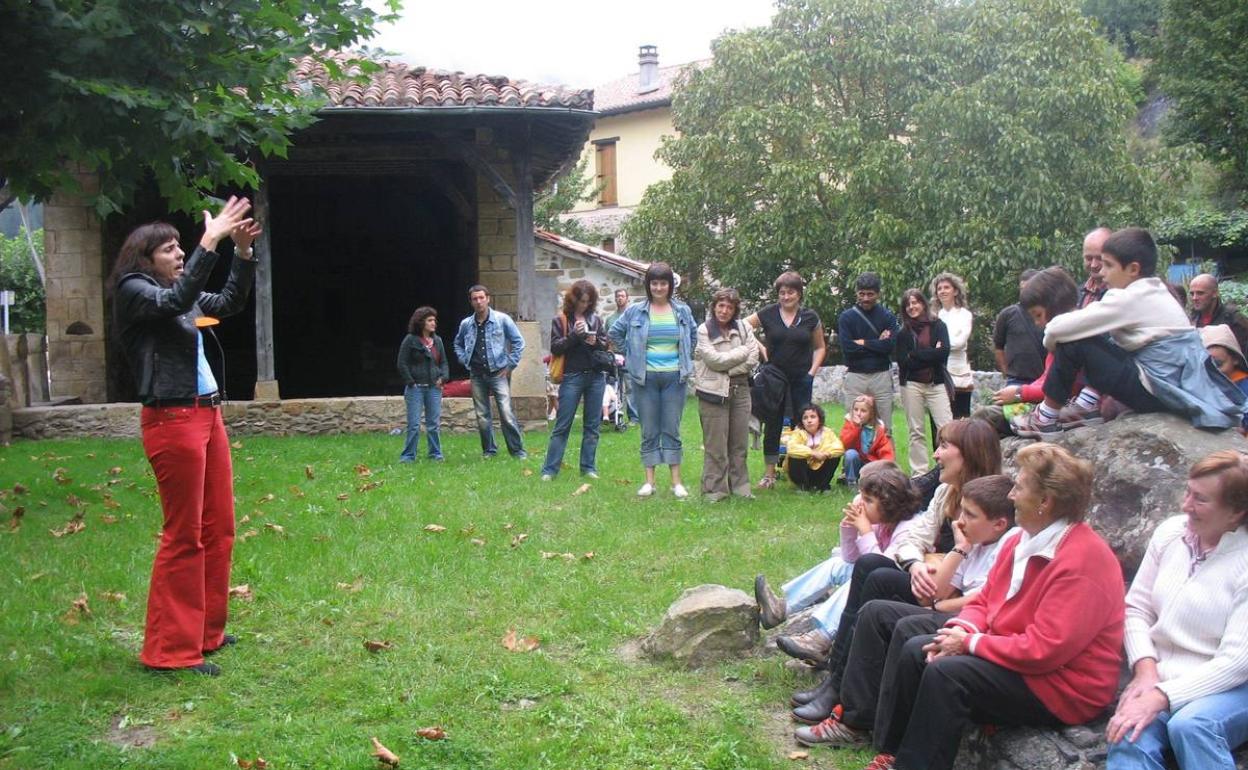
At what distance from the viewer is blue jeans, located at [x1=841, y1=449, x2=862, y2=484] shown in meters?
9.23

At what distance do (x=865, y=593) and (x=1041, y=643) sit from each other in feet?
3.59

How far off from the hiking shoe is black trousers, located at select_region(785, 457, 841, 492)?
4.13 metres

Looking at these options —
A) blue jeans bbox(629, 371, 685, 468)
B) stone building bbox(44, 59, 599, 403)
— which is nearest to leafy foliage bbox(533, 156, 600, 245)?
stone building bbox(44, 59, 599, 403)

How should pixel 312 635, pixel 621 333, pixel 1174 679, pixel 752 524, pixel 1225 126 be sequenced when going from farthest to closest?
1. pixel 1225 126
2. pixel 621 333
3. pixel 752 524
4. pixel 312 635
5. pixel 1174 679

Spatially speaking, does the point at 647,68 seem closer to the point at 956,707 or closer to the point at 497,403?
the point at 497,403

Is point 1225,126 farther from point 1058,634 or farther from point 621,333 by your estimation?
point 1058,634

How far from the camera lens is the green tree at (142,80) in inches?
164

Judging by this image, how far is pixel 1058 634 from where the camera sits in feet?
11.8

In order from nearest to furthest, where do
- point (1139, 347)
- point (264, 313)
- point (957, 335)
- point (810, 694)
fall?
point (810, 694) < point (1139, 347) < point (957, 335) < point (264, 313)

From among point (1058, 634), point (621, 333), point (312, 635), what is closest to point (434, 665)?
point (312, 635)

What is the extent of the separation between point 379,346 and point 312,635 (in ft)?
56.3

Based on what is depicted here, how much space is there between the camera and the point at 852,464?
9.24m

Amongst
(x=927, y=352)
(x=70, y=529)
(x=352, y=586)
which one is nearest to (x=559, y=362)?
(x=927, y=352)

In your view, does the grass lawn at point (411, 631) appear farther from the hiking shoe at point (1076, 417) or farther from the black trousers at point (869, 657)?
the hiking shoe at point (1076, 417)
